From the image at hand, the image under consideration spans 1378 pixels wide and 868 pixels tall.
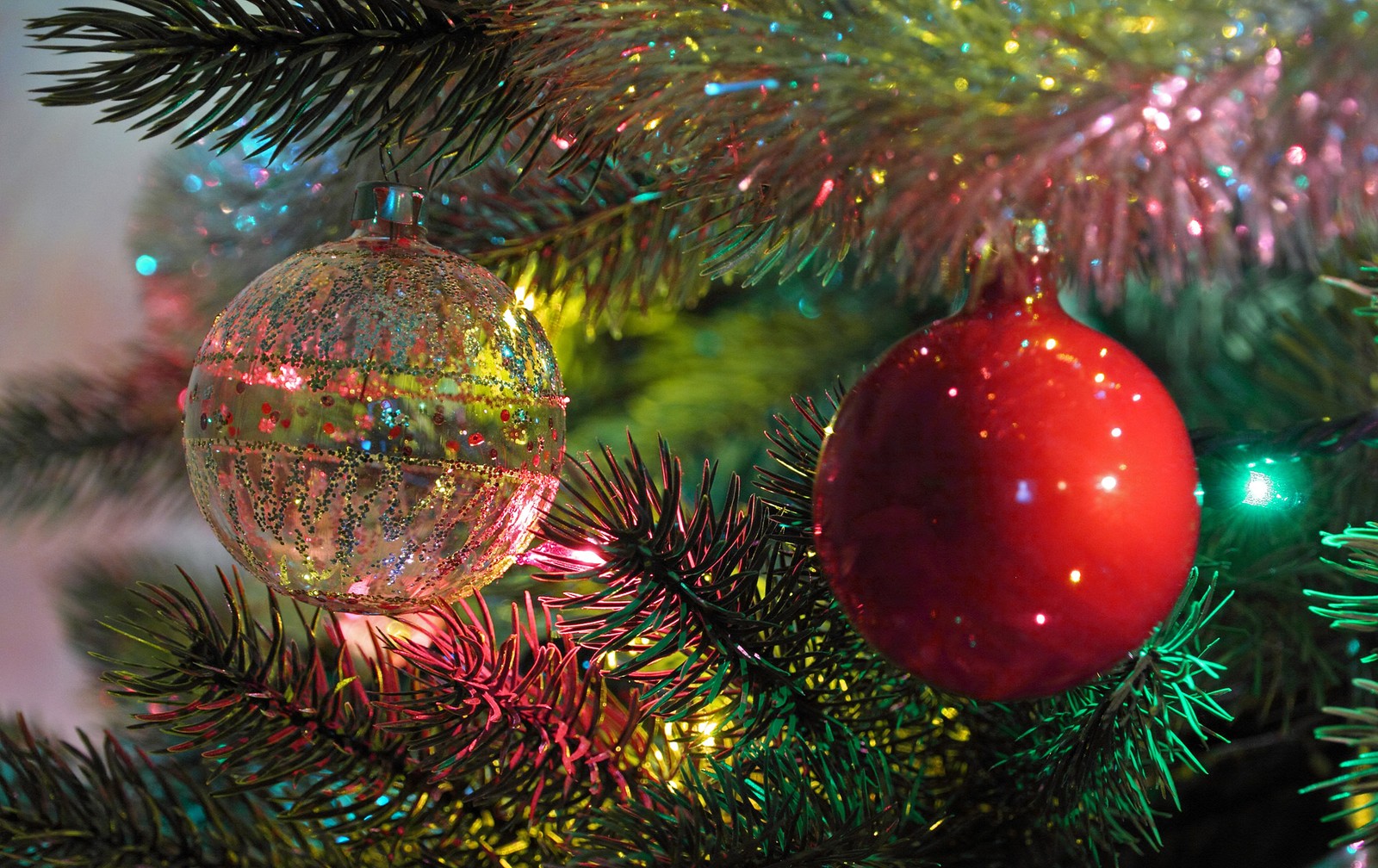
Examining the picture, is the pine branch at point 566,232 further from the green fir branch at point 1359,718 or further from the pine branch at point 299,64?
the green fir branch at point 1359,718

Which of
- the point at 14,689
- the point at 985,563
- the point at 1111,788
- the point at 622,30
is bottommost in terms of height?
the point at 14,689

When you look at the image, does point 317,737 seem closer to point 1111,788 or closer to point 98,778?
point 98,778

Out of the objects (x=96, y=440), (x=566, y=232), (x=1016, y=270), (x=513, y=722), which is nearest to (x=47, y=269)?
(x=96, y=440)

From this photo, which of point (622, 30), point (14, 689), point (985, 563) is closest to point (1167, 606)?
point (985, 563)

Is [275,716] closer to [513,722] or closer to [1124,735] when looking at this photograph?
[513,722]

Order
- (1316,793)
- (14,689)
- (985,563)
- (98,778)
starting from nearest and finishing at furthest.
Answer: (985,563) < (98,778) < (1316,793) < (14,689)

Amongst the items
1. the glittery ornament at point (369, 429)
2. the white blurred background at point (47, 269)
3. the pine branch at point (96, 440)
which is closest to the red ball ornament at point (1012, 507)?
the glittery ornament at point (369, 429)
